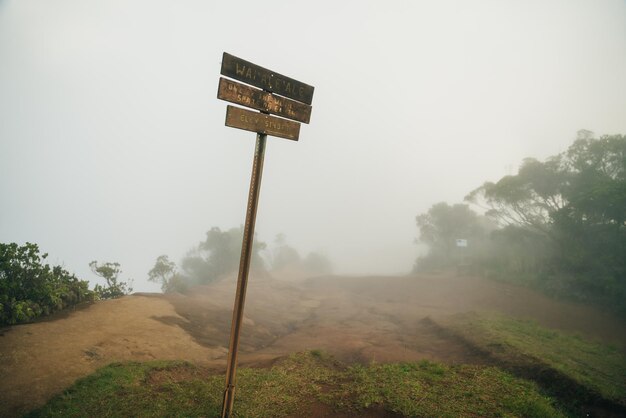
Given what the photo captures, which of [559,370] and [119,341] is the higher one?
[559,370]

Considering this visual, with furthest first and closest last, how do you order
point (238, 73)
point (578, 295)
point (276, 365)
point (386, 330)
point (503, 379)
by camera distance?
1. point (578, 295)
2. point (386, 330)
3. point (276, 365)
4. point (503, 379)
5. point (238, 73)

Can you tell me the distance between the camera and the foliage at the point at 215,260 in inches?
Result: 1804

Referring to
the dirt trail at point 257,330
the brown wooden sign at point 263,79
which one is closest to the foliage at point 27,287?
the dirt trail at point 257,330

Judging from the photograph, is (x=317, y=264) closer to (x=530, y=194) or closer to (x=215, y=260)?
(x=215, y=260)

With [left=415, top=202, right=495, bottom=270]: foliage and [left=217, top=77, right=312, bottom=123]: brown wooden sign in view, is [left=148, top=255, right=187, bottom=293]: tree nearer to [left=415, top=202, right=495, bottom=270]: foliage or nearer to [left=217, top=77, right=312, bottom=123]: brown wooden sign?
[left=217, top=77, right=312, bottom=123]: brown wooden sign

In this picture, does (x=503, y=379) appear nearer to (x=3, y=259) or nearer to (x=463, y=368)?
(x=463, y=368)

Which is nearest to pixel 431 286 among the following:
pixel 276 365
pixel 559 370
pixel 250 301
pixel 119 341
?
pixel 250 301

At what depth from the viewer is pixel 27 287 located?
1198cm

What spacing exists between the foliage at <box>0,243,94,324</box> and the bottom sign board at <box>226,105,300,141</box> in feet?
38.0

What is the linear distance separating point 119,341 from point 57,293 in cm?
415

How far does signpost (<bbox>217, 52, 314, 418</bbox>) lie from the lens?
486 centimetres

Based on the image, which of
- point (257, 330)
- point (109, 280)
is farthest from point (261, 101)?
point (109, 280)

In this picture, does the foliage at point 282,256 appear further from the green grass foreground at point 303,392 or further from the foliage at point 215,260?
the green grass foreground at point 303,392

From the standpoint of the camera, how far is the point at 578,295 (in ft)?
72.5
